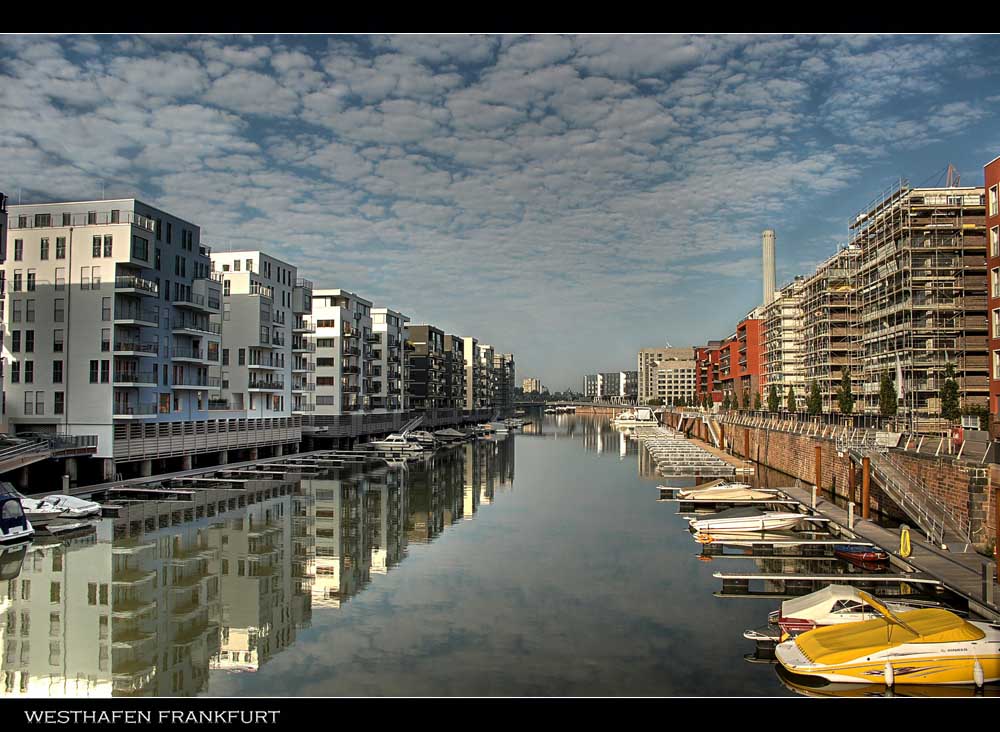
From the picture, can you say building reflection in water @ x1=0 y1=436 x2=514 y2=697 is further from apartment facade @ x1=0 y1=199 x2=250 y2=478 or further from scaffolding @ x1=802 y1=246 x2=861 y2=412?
scaffolding @ x1=802 y1=246 x2=861 y2=412

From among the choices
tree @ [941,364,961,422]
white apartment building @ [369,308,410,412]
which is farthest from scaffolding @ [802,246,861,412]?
white apartment building @ [369,308,410,412]

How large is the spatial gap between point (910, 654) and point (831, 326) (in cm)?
7186

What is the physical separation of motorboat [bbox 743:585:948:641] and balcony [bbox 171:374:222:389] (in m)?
47.9

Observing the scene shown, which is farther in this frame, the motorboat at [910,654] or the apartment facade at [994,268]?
the apartment facade at [994,268]

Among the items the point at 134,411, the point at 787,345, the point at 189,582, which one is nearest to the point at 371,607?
the point at 189,582

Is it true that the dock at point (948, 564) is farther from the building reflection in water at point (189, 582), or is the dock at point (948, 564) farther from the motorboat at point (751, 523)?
the building reflection in water at point (189, 582)

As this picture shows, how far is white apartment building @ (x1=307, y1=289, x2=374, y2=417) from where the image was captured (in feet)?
278

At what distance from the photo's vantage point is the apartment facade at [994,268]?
37.4 m

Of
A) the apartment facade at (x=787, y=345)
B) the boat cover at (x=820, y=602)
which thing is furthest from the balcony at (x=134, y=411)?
the apartment facade at (x=787, y=345)

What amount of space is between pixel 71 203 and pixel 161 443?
1808cm

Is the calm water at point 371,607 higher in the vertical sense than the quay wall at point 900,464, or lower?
lower

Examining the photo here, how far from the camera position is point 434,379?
442 ft
